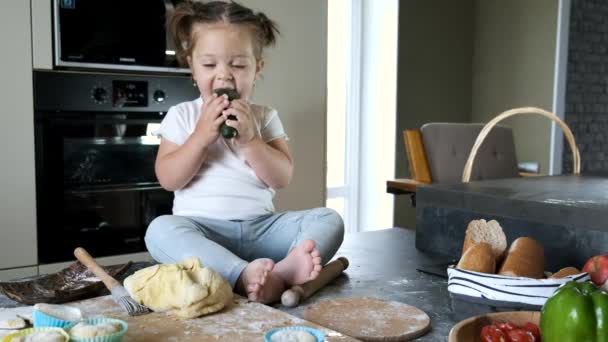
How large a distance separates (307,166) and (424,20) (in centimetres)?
177

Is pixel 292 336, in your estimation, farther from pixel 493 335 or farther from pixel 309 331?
pixel 493 335

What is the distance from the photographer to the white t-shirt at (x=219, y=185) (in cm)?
151

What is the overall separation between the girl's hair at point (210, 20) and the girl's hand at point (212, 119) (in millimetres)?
250

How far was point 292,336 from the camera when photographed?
2.74 feet

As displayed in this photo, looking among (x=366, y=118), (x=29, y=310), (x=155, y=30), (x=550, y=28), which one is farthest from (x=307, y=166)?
(x=550, y=28)

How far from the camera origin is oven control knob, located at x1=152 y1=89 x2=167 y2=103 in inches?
88.5

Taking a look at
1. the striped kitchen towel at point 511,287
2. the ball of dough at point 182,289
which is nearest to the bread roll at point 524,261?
the striped kitchen towel at point 511,287

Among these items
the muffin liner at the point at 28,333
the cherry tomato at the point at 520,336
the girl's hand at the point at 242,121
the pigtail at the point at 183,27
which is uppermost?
the pigtail at the point at 183,27

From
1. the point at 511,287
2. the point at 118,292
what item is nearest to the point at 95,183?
the point at 118,292

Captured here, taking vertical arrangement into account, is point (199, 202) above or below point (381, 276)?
above

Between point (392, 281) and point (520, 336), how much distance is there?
54cm

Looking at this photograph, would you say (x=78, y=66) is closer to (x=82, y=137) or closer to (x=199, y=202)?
(x=82, y=137)

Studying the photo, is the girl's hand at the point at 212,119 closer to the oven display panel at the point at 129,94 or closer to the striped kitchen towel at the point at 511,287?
the striped kitchen towel at the point at 511,287

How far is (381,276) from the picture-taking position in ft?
4.48
